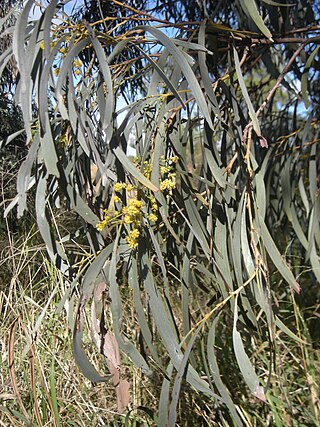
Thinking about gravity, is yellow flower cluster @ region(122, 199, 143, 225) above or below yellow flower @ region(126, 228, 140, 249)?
above

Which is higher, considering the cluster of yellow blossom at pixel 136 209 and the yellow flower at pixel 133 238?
the cluster of yellow blossom at pixel 136 209

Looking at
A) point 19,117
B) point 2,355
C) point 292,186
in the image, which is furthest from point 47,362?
point 19,117

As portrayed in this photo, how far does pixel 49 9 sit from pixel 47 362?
1.08 m

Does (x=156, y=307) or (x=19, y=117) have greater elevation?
(x=19, y=117)

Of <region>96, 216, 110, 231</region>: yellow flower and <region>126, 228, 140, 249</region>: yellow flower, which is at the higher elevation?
<region>96, 216, 110, 231</region>: yellow flower

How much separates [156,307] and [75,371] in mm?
619

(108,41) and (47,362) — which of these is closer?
(108,41)

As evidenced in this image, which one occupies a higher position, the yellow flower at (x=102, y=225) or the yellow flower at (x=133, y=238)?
the yellow flower at (x=102, y=225)

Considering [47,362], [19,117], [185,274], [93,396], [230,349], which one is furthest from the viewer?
[19,117]

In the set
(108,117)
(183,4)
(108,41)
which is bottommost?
(108,117)

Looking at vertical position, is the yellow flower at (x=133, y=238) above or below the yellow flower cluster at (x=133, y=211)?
below

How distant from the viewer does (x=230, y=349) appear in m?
1.94

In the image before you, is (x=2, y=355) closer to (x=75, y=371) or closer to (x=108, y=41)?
(x=75, y=371)

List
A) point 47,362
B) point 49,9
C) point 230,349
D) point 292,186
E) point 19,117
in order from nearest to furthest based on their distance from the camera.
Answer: point 49,9
point 47,362
point 292,186
point 230,349
point 19,117
